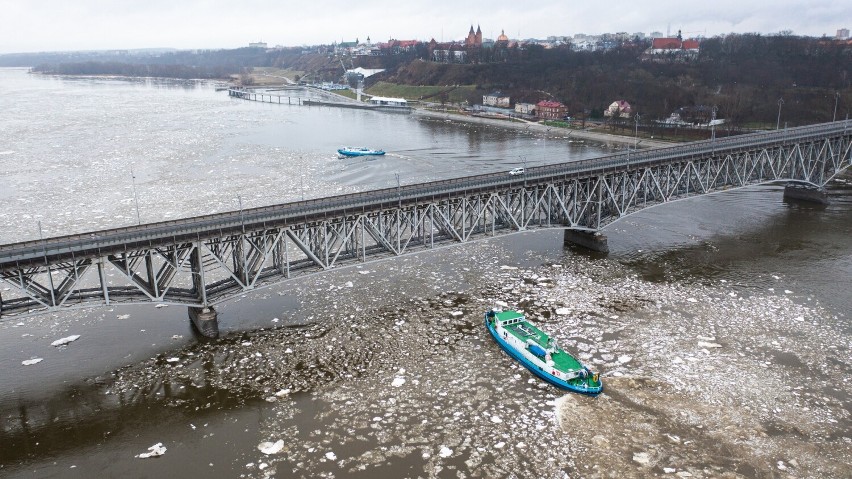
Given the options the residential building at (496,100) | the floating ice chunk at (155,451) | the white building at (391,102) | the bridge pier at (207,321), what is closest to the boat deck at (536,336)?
the bridge pier at (207,321)

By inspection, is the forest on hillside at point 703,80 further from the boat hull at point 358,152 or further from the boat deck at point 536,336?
the boat deck at point 536,336

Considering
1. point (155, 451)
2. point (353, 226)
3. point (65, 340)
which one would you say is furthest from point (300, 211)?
point (155, 451)

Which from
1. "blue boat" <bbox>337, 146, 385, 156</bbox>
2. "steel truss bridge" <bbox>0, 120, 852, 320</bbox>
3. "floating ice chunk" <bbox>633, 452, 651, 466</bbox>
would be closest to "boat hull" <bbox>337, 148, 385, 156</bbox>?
"blue boat" <bbox>337, 146, 385, 156</bbox>

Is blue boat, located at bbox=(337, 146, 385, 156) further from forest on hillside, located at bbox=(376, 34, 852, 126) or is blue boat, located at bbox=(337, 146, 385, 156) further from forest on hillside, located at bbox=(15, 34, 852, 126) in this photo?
forest on hillside, located at bbox=(15, 34, 852, 126)

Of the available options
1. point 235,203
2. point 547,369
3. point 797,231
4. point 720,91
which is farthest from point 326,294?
point 720,91

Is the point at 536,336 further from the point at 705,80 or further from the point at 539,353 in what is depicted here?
the point at 705,80

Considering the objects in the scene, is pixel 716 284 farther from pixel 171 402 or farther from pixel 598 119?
pixel 598 119
